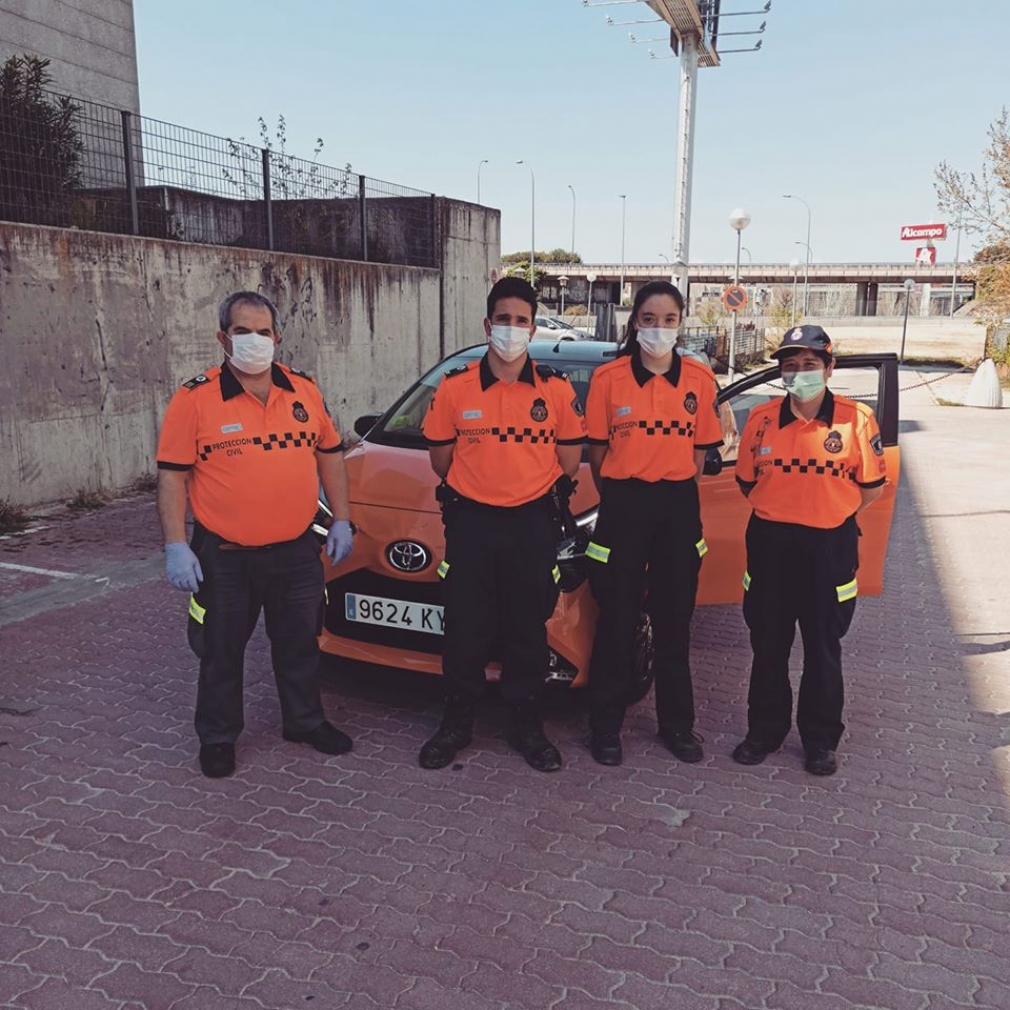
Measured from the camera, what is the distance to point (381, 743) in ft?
13.7

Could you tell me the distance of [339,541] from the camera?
3.93 m

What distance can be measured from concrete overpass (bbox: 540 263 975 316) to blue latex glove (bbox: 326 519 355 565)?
273ft

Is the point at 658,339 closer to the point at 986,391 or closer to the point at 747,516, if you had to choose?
the point at 747,516

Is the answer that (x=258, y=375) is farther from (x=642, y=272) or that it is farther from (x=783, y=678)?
(x=642, y=272)

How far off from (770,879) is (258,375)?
2636mm

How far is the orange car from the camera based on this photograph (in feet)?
13.2

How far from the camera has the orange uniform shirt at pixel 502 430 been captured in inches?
147

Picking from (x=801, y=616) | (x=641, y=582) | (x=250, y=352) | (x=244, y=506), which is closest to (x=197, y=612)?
(x=244, y=506)

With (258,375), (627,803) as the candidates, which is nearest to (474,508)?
(258,375)

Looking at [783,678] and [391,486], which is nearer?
[783,678]

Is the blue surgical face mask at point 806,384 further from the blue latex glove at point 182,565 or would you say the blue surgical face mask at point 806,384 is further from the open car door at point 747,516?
the blue latex glove at point 182,565

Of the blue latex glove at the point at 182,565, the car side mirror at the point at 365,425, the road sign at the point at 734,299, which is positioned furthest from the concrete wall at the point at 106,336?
the road sign at the point at 734,299

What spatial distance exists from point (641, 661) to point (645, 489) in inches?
40.9

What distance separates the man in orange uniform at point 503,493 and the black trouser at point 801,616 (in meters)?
0.87
